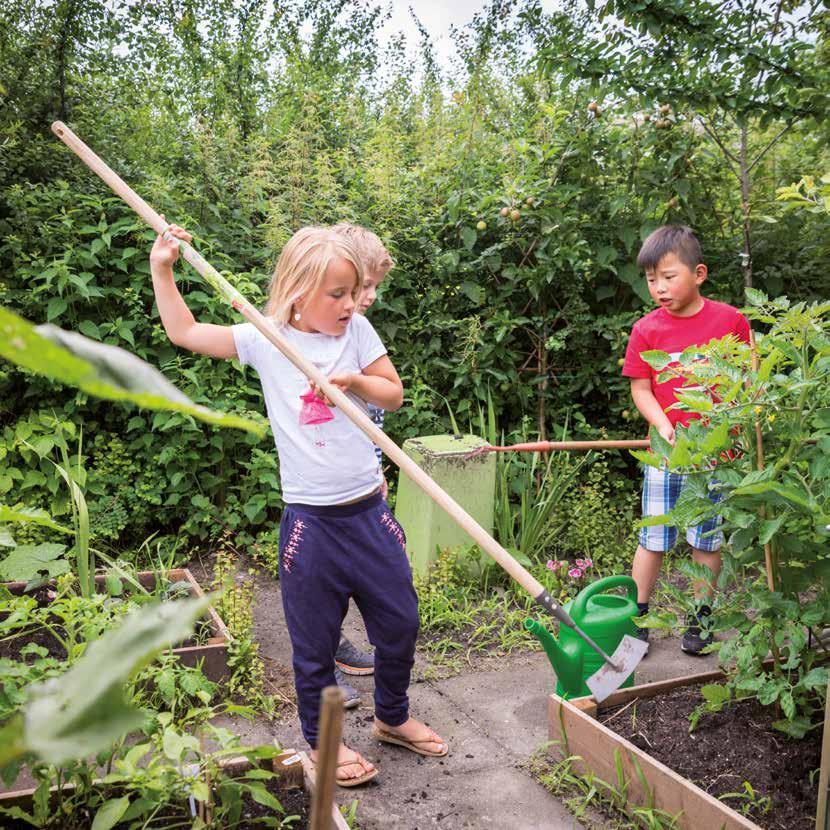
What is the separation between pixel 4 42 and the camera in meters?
4.18

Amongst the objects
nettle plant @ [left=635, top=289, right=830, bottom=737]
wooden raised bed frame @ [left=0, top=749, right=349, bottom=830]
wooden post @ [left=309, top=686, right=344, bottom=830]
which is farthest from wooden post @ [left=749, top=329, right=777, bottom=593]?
Answer: wooden post @ [left=309, top=686, right=344, bottom=830]

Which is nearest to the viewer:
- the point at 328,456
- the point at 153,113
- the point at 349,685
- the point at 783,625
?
the point at 783,625

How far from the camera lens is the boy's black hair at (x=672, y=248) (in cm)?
333

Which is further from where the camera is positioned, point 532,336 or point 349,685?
point 532,336

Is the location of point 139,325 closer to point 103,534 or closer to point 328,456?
point 103,534

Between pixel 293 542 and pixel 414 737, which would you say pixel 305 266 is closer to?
pixel 293 542

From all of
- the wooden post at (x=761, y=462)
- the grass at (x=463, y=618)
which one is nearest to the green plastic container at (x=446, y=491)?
the grass at (x=463, y=618)

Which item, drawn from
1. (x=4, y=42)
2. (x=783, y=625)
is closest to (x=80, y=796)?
(x=783, y=625)

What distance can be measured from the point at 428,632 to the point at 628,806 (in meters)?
1.42

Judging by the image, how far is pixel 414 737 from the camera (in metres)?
2.57

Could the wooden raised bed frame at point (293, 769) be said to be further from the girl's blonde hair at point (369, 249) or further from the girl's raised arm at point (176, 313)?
the girl's blonde hair at point (369, 249)

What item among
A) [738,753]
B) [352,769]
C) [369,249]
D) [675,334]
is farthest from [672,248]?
[352,769]

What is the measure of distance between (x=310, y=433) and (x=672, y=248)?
6.00ft

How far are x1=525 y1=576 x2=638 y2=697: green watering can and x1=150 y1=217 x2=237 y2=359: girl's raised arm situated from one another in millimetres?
1233
